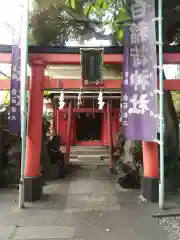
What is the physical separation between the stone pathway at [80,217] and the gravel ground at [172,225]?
135 mm

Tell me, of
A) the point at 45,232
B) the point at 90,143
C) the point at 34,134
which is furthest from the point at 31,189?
the point at 90,143

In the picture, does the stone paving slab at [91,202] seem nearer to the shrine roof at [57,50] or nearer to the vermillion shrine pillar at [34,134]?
the vermillion shrine pillar at [34,134]

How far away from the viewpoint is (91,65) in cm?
752

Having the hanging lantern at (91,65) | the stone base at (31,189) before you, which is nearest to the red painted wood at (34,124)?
the stone base at (31,189)

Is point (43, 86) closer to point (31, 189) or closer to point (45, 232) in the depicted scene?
point (31, 189)

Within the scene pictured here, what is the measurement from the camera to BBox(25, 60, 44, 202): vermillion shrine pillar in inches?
292

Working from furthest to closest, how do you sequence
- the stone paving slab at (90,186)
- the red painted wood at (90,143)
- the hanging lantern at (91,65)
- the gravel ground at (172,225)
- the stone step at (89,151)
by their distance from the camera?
the red painted wood at (90,143)
the stone step at (89,151)
the stone paving slab at (90,186)
the hanging lantern at (91,65)
the gravel ground at (172,225)

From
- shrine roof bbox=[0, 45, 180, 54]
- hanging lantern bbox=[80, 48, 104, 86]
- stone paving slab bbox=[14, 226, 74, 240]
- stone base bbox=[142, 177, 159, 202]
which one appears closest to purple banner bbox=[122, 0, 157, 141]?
shrine roof bbox=[0, 45, 180, 54]

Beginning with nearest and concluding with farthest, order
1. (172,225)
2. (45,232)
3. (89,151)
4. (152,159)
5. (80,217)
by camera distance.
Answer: (45,232)
(172,225)
(80,217)
(152,159)
(89,151)

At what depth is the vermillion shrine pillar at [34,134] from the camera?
24.3 feet

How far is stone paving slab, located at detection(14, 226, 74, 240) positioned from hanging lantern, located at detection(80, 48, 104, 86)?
3.74m

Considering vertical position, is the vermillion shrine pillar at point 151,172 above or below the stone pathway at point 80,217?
above

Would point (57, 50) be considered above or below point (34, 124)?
above

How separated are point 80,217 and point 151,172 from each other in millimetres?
2309
